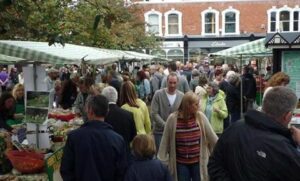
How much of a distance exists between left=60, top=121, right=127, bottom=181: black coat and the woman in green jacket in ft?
14.8

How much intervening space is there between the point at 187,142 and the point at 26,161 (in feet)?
6.19

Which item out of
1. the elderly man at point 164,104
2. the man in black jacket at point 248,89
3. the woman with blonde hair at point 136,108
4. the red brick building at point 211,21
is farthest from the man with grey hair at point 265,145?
the red brick building at point 211,21

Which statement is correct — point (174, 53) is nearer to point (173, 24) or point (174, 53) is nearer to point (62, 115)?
point (173, 24)

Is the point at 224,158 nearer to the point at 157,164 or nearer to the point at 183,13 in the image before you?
the point at 157,164

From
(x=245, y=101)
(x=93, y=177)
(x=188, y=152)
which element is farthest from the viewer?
(x=245, y=101)

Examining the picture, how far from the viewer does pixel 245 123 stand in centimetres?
331

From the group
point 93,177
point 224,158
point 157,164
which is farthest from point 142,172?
point 224,158

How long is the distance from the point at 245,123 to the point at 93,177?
1.69 m

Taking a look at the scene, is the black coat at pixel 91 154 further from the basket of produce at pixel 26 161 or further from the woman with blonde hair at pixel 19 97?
the woman with blonde hair at pixel 19 97

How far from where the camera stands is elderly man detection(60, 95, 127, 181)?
4.46m

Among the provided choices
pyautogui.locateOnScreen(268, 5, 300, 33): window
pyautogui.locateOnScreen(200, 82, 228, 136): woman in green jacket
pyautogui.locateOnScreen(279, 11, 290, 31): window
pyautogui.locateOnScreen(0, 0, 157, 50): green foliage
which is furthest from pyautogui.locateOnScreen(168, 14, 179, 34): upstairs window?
pyautogui.locateOnScreen(200, 82, 228, 136): woman in green jacket

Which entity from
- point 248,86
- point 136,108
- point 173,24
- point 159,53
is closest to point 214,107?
point 136,108

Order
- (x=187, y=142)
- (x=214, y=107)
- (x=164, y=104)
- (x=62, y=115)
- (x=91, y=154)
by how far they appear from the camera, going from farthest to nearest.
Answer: (x=214, y=107) < (x=62, y=115) < (x=164, y=104) < (x=187, y=142) < (x=91, y=154)

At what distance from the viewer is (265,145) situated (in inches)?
122
